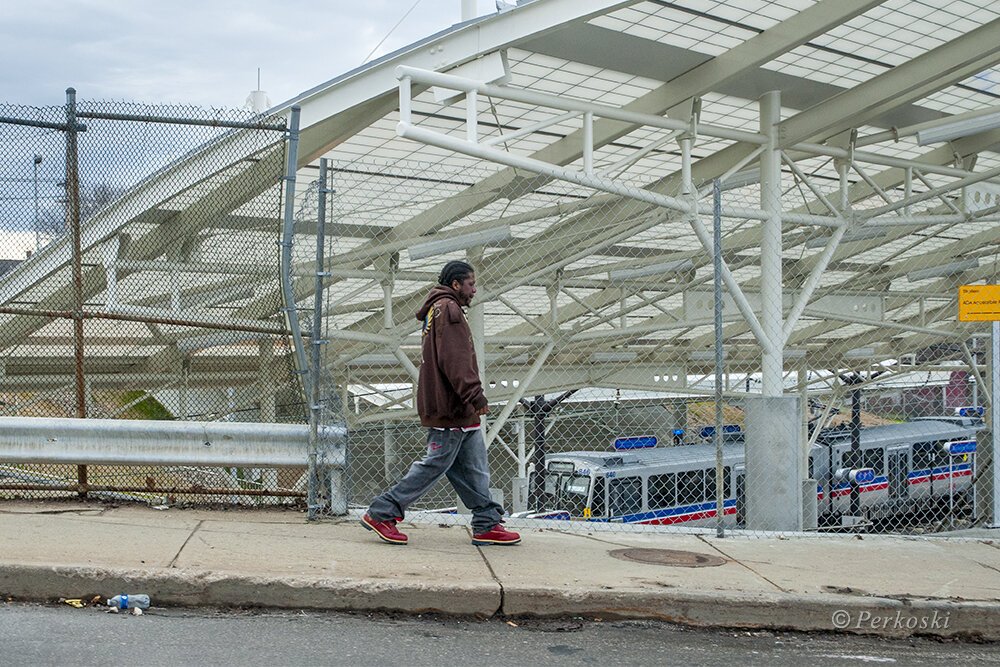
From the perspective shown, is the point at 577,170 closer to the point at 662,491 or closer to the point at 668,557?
the point at 668,557

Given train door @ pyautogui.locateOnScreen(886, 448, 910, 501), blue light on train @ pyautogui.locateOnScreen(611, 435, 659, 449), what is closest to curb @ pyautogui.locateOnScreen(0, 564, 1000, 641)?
blue light on train @ pyautogui.locateOnScreen(611, 435, 659, 449)

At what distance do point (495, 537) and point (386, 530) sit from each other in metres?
0.72

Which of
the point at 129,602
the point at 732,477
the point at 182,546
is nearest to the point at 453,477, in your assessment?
the point at 182,546

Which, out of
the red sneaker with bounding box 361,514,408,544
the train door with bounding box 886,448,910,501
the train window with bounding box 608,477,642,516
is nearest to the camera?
the red sneaker with bounding box 361,514,408,544

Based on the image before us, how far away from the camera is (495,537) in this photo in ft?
22.4

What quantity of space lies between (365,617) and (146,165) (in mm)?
5080

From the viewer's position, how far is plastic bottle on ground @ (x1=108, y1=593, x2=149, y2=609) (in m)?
5.23

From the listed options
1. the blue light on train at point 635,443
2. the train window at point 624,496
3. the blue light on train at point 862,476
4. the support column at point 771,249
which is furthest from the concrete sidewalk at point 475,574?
the blue light on train at point 862,476

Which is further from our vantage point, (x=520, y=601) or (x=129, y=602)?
(x=520, y=601)

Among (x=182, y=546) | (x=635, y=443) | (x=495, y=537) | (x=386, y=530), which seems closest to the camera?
(x=182, y=546)

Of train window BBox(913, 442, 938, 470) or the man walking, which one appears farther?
train window BBox(913, 442, 938, 470)

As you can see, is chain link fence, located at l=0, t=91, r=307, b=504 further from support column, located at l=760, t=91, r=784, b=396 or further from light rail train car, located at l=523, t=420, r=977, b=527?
light rail train car, located at l=523, t=420, r=977, b=527

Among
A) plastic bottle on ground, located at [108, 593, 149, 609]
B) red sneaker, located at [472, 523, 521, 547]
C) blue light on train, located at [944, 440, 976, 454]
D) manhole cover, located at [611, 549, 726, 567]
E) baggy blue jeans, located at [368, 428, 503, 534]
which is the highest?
baggy blue jeans, located at [368, 428, 503, 534]

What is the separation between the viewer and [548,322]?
2098 cm
